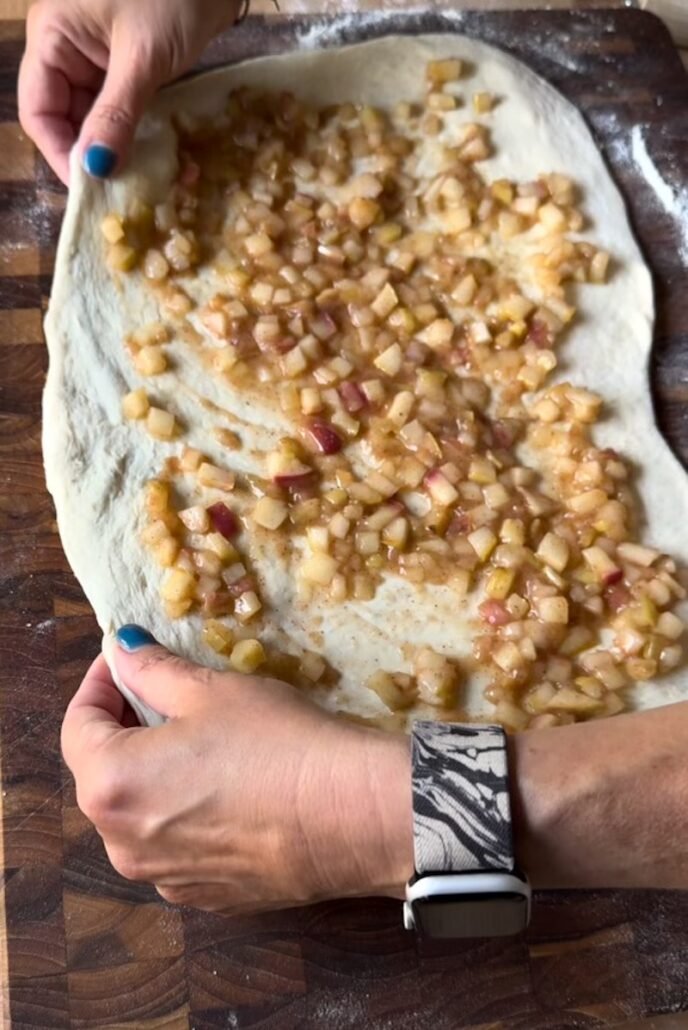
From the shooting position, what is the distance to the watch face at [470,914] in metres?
0.98

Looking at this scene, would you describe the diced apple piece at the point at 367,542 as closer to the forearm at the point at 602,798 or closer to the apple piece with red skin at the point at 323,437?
the apple piece with red skin at the point at 323,437

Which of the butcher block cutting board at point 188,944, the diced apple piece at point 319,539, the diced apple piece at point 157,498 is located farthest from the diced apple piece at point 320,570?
the butcher block cutting board at point 188,944

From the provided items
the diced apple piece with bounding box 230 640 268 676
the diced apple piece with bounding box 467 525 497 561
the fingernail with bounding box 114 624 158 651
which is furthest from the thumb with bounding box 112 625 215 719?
the diced apple piece with bounding box 467 525 497 561

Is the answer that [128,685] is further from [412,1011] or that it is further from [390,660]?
[412,1011]

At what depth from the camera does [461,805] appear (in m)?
0.99

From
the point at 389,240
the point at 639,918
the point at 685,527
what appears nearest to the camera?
the point at 639,918

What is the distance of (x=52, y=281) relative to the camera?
1.59 meters

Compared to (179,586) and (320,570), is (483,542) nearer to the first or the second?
(320,570)

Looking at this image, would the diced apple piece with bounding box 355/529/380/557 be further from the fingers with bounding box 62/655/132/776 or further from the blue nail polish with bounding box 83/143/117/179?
the blue nail polish with bounding box 83/143/117/179

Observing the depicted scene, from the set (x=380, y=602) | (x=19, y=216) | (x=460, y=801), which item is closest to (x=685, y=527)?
(x=380, y=602)

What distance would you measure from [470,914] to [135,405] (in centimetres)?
82

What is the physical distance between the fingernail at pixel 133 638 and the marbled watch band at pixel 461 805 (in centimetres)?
39

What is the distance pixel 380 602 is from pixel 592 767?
462 mm

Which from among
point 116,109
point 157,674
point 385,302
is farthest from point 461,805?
point 116,109
